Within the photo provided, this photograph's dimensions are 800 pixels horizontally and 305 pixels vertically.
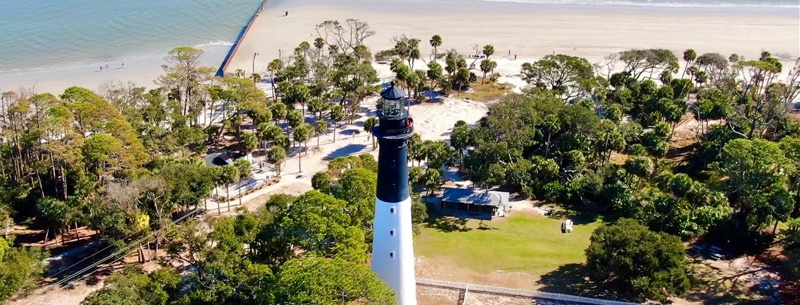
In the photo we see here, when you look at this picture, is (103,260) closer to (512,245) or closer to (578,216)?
(512,245)

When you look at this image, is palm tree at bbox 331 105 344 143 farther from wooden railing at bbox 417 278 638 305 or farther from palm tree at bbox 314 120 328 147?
wooden railing at bbox 417 278 638 305

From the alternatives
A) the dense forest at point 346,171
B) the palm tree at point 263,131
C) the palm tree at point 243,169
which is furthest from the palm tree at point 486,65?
the palm tree at point 243,169

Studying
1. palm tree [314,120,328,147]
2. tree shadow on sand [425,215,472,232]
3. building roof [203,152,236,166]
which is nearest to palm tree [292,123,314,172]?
palm tree [314,120,328,147]

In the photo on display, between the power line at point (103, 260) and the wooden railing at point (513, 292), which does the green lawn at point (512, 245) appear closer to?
the wooden railing at point (513, 292)

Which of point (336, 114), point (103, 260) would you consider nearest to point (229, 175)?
point (103, 260)

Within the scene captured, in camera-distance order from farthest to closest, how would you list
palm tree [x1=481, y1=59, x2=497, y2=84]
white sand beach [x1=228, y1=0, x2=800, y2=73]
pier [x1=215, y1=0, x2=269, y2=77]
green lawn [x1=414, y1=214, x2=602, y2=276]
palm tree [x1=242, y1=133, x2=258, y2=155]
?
white sand beach [x1=228, y1=0, x2=800, y2=73], pier [x1=215, y1=0, x2=269, y2=77], palm tree [x1=481, y1=59, x2=497, y2=84], palm tree [x1=242, y1=133, x2=258, y2=155], green lawn [x1=414, y1=214, x2=602, y2=276]

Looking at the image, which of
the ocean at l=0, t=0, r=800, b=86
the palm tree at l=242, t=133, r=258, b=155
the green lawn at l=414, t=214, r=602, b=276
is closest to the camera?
the green lawn at l=414, t=214, r=602, b=276

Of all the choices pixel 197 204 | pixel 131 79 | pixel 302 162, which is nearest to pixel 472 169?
pixel 302 162
